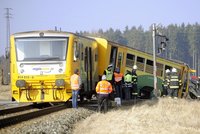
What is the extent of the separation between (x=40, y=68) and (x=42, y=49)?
2.58ft

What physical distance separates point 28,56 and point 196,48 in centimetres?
11155

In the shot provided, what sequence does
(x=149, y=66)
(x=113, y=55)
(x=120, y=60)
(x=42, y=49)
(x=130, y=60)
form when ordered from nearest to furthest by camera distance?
(x=42, y=49) → (x=113, y=55) → (x=120, y=60) → (x=130, y=60) → (x=149, y=66)

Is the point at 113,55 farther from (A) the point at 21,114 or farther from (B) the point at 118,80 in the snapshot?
(A) the point at 21,114

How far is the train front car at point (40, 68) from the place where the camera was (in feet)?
58.1

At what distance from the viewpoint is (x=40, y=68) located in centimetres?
1775

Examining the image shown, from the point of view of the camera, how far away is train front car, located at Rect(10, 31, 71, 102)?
1770 centimetres

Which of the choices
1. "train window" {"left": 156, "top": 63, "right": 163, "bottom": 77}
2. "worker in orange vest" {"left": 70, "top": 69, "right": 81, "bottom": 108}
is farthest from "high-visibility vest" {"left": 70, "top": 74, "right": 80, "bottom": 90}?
"train window" {"left": 156, "top": 63, "right": 163, "bottom": 77}

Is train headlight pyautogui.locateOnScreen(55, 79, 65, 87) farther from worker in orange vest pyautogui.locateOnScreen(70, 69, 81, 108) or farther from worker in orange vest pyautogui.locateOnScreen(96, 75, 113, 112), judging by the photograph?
worker in orange vest pyautogui.locateOnScreen(96, 75, 113, 112)

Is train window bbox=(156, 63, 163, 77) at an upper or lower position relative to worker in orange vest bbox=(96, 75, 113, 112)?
upper

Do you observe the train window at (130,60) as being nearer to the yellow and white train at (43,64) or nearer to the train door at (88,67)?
the train door at (88,67)

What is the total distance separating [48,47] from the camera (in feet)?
58.8

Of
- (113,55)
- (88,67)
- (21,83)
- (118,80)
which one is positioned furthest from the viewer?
(113,55)

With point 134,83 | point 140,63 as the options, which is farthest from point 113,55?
point 140,63

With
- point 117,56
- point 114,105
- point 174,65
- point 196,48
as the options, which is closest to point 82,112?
point 114,105
